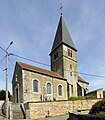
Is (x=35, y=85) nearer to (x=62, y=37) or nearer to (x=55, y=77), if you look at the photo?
(x=55, y=77)

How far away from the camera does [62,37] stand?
44.7 meters

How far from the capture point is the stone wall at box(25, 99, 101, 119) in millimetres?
23680

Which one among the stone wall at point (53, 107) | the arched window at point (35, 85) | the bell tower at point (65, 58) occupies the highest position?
the bell tower at point (65, 58)

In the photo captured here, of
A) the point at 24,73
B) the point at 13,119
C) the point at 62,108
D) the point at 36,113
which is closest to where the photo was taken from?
the point at 13,119

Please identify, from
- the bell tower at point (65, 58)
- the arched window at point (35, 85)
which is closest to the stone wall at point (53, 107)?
the arched window at point (35, 85)

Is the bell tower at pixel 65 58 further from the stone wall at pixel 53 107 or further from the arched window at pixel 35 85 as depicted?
the stone wall at pixel 53 107

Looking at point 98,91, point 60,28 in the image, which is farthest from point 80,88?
point 60,28

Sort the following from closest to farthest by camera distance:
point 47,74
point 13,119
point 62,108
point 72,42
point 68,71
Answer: point 13,119, point 62,108, point 47,74, point 68,71, point 72,42

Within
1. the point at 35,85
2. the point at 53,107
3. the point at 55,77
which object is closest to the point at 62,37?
the point at 55,77

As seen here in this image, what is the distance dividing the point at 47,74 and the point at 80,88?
1177 cm

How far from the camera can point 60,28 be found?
1881 inches

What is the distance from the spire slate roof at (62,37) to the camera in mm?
44325

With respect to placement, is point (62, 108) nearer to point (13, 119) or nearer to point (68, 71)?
point (13, 119)

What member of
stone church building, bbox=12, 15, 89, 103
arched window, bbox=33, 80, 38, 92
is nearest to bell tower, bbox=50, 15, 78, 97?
stone church building, bbox=12, 15, 89, 103
